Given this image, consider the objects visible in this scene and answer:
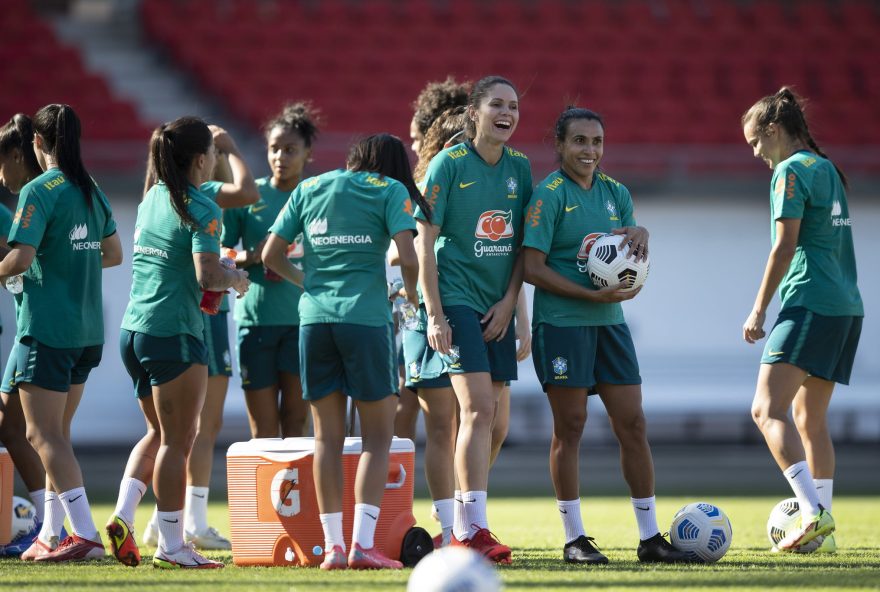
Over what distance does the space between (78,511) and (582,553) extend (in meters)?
2.59

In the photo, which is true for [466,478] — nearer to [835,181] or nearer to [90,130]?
Answer: [835,181]

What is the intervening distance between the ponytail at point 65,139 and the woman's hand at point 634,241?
9.30ft

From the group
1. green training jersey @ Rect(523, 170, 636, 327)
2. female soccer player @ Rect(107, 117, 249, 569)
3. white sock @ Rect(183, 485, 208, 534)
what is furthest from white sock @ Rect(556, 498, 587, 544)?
white sock @ Rect(183, 485, 208, 534)

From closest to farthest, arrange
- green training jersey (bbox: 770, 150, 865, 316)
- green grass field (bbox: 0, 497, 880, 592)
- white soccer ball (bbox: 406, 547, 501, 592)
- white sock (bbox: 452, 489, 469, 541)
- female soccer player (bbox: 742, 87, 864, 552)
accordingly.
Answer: white soccer ball (bbox: 406, 547, 501, 592), green grass field (bbox: 0, 497, 880, 592), white sock (bbox: 452, 489, 469, 541), female soccer player (bbox: 742, 87, 864, 552), green training jersey (bbox: 770, 150, 865, 316)

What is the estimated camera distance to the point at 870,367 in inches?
689

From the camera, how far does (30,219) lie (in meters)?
6.17

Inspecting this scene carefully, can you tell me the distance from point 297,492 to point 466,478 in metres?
0.85

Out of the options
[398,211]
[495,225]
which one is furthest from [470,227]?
[398,211]

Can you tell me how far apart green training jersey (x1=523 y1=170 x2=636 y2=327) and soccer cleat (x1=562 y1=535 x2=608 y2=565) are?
1101mm

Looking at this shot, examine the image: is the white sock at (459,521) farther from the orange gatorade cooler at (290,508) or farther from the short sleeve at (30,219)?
the short sleeve at (30,219)

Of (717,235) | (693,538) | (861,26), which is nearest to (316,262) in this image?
(693,538)

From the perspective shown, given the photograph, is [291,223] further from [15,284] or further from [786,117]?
[786,117]

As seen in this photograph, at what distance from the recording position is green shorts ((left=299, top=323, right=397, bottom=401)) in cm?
572

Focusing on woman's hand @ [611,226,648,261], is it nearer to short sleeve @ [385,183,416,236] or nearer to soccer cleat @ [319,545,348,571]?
short sleeve @ [385,183,416,236]
